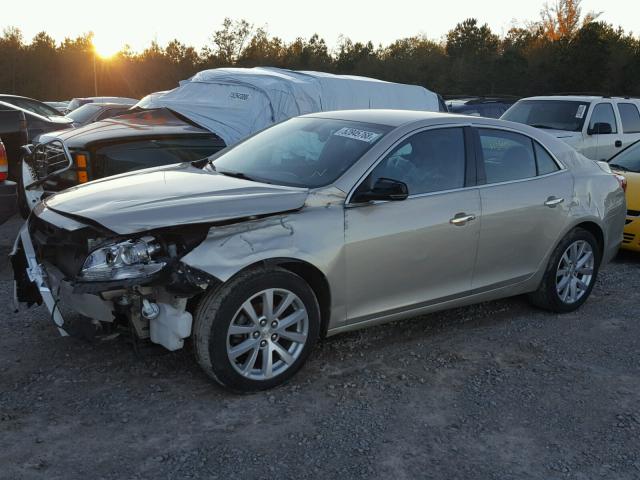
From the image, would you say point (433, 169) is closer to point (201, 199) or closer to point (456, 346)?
point (456, 346)

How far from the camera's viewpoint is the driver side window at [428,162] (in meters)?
4.36

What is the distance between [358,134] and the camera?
177 inches

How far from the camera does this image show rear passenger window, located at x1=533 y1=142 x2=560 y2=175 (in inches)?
205

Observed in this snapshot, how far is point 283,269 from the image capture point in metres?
3.82

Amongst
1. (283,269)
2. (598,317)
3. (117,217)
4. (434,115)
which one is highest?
(434,115)

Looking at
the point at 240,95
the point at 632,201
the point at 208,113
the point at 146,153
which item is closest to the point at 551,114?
the point at 632,201

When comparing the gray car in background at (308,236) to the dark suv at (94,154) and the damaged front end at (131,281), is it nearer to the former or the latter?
the damaged front end at (131,281)

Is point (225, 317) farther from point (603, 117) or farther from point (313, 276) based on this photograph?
point (603, 117)

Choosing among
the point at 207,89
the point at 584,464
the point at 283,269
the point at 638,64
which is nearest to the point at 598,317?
the point at 584,464

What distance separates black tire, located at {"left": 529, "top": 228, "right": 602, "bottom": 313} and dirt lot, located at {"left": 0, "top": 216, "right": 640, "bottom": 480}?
0.47m

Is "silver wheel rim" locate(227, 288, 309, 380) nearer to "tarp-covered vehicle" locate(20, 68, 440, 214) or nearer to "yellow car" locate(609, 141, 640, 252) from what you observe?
"tarp-covered vehicle" locate(20, 68, 440, 214)

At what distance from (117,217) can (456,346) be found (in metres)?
2.46

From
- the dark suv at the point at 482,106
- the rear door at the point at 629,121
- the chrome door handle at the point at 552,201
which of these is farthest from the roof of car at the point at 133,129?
the dark suv at the point at 482,106

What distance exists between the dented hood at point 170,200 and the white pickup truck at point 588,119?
26.4 feet
